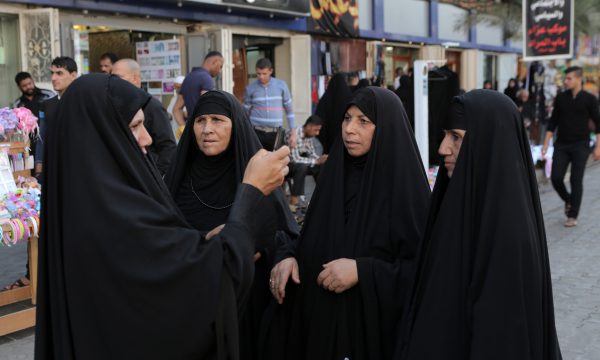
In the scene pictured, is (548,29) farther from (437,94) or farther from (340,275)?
(340,275)

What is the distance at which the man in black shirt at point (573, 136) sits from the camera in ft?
25.5

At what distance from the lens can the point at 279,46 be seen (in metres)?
13.5

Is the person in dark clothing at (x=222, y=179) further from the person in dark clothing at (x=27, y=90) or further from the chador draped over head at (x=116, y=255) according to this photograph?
the person in dark clothing at (x=27, y=90)

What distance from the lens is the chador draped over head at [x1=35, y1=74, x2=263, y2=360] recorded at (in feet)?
6.01

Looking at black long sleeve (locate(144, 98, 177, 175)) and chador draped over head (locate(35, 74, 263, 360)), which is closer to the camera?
chador draped over head (locate(35, 74, 263, 360))

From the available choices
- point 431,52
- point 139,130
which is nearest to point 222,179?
point 139,130

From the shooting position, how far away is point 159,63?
10648 mm

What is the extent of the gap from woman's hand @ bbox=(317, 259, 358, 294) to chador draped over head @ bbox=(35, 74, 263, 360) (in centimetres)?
61

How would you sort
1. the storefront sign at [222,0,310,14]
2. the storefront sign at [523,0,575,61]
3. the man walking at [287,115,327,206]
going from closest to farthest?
the man walking at [287,115,327,206]
the storefront sign at [523,0,575,61]
the storefront sign at [222,0,310,14]

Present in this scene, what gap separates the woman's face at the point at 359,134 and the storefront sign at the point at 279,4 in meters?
8.52

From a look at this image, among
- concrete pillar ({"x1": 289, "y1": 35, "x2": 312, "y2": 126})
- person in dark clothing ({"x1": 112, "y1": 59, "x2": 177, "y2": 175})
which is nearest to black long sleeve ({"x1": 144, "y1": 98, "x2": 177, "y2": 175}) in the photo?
person in dark clothing ({"x1": 112, "y1": 59, "x2": 177, "y2": 175})

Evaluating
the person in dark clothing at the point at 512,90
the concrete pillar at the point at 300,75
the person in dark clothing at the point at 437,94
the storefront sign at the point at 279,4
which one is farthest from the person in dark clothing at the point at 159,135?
the person in dark clothing at the point at 512,90

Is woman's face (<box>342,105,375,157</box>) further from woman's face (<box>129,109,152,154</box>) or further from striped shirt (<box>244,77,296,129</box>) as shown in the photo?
striped shirt (<box>244,77,296,129</box>)

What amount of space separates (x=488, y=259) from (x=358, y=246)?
0.66 metres
